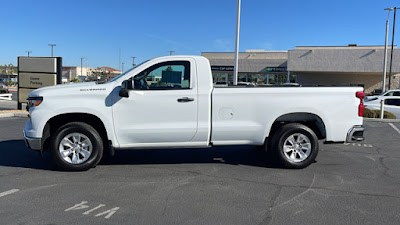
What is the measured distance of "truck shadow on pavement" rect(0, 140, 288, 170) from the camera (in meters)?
6.35

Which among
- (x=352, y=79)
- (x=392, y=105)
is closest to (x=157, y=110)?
(x=392, y=105)

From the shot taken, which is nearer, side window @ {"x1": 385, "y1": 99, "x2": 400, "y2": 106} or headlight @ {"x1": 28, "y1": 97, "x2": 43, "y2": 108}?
headlight @ {"x1": 28, "y1": 97, "x2": 43, "y2": 108}

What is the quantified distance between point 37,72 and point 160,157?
10.1m

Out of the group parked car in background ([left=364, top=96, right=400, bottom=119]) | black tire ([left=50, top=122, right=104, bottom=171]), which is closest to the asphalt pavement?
black tire ([left=50, top=122, right=104, bottom=171])

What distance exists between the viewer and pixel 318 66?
37188 mm

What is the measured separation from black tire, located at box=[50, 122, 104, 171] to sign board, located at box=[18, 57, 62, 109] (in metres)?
9.68

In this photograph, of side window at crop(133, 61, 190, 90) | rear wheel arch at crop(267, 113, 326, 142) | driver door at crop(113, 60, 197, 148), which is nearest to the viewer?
driver door at crop(113, 60, 197, 148)

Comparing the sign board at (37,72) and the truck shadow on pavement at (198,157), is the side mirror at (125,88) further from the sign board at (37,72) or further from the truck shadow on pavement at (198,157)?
the sign board at (37,72)

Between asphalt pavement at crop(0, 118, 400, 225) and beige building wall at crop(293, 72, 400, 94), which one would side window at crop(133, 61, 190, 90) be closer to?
asphalt pavement at crop(0, 118, 400, 225)

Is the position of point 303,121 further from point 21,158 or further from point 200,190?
point 21,158

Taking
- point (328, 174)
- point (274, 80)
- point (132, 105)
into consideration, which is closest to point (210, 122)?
point (132, 105)

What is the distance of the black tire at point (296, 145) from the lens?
5.99 m

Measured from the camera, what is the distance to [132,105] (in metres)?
5.63

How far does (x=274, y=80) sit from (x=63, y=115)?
136 ft
